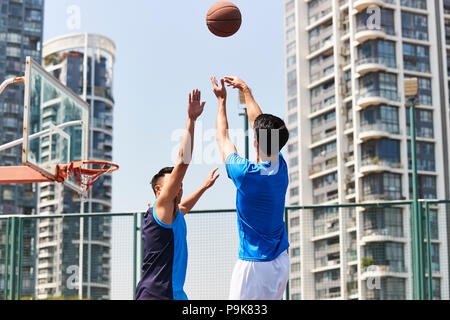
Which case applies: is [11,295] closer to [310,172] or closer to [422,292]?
[422,292]

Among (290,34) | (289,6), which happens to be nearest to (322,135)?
(290,34)

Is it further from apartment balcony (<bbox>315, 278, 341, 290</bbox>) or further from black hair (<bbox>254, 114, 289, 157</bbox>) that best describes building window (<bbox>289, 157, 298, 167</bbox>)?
black hair (<bbox>254, 114, 289, 157</bbox>)

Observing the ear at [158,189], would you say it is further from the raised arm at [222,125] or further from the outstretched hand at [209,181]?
the raised arm at [222,125]

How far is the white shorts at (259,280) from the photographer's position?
5734 millimetres

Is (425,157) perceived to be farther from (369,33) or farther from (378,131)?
(369,33)

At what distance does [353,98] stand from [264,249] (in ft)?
228

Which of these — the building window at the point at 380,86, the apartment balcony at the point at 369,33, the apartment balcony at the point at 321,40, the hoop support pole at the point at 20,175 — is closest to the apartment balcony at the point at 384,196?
the building window at the point at 380,86

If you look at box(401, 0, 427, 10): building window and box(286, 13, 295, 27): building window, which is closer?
box(401, 0, 427, 10): building window

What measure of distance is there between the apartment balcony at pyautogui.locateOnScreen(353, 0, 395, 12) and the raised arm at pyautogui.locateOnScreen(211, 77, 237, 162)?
7079 centimetres

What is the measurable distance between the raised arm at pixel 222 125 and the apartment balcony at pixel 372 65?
6838 centimetres

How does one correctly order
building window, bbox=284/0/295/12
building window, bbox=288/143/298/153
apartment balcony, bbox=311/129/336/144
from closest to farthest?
1. apartment balcony, bbox=311/129/336/144
2. building window, bbox=288/143/298/153
3. building window, bbox=284/0/295/12

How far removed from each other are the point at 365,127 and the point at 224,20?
65237 mm

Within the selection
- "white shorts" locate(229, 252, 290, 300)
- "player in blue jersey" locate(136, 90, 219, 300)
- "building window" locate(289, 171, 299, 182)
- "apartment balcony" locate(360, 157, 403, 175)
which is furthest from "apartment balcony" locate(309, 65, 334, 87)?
"white shorts" locate(229, 252, 290, 300)

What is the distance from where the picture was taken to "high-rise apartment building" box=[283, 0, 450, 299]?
68.6 meters
